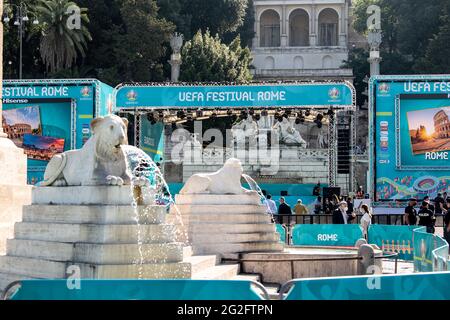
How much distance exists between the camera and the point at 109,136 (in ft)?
33.6

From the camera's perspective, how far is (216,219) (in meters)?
14.1

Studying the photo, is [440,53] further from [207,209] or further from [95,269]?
[95,269]

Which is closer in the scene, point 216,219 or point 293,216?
point 216,219

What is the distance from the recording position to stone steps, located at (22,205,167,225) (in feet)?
32.6

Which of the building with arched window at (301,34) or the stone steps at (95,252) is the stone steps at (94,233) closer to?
the stone steps at (95,252)

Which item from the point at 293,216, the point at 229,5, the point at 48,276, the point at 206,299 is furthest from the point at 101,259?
the point at 229,5

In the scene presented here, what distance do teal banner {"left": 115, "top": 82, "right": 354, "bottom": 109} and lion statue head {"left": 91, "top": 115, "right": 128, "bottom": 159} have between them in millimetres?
22295

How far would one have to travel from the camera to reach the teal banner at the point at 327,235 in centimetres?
2012

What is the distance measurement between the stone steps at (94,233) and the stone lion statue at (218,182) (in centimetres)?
384

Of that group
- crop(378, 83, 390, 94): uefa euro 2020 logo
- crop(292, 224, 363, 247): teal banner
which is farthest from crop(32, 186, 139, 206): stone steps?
crop(378, 83, 390, 94): uefa euro 2020 logo

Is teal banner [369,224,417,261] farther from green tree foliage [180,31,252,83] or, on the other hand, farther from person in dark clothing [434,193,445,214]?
green tree foliage [180,31,252,83]

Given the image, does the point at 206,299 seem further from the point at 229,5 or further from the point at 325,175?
the point at 229,5

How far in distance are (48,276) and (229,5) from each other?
58.4 metres

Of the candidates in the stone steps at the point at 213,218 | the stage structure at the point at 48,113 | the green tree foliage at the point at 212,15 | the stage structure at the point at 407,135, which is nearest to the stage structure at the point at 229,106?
the stage structure at the point at 48,113
